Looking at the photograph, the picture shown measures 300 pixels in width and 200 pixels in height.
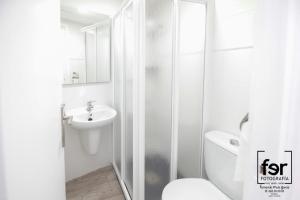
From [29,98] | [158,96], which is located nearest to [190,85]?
[158,96]

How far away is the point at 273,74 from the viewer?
718 mm

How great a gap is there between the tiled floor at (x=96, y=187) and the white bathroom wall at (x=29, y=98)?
0.95 m

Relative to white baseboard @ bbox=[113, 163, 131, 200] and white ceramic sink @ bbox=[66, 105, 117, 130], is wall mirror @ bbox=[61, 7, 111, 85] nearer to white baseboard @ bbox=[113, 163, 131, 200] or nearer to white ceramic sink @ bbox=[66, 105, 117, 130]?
white ceramic sink @ bbox=[66, 105, 117, 130]

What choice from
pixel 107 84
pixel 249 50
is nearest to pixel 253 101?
pixel 249 50

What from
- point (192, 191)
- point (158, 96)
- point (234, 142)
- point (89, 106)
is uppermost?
point (158, 96)

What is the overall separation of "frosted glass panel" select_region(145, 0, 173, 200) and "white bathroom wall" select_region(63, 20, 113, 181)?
1.04m

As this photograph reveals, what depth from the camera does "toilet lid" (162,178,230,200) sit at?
4.04 ft

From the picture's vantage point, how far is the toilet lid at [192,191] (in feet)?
4.04

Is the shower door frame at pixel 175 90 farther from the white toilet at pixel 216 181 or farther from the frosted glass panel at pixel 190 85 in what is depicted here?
the white toilet at pixel 216 181

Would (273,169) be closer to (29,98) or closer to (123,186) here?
(29,98)

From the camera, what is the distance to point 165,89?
4.99 feet

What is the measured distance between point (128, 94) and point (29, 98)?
1.00 m

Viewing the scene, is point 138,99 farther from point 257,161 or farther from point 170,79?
point 257,161

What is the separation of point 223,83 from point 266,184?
3.02ft
